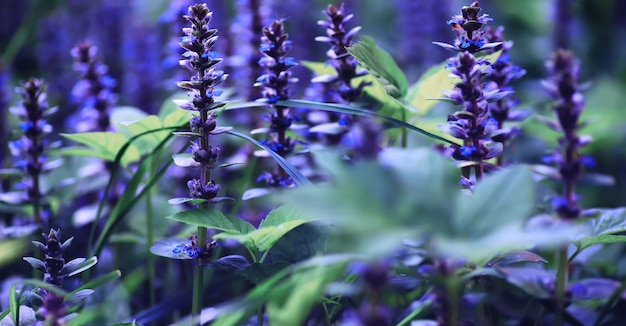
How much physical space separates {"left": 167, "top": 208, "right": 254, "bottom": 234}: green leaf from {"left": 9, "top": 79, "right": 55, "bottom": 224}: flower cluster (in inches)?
21.9

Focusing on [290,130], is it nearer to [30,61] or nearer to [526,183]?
[526,183]

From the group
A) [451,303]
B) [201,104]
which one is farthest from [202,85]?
[451,303]

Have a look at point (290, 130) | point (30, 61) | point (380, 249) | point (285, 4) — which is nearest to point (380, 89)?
point (290, 130)

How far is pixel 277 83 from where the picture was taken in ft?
4.43

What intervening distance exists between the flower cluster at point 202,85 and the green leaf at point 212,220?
0.06 meters

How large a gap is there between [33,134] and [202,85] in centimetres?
55

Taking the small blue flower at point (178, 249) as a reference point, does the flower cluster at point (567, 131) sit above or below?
above

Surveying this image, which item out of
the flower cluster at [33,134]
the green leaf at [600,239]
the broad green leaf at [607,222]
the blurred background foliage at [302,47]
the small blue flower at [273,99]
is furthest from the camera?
the blurred background foliage at [302,47]

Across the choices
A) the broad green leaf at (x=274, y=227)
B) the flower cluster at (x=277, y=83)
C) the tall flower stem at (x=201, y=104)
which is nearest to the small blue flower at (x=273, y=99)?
the flower cluster at (x=277, y=83)

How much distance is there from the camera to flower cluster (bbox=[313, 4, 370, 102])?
1.37 metres

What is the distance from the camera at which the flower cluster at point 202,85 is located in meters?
1.14

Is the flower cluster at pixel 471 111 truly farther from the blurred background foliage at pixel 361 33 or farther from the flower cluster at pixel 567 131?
the blurred background foliage at pixel 361 33

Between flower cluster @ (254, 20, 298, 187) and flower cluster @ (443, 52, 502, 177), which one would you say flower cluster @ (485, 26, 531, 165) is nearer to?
flower cluster @ (443, 52, 502, 177)

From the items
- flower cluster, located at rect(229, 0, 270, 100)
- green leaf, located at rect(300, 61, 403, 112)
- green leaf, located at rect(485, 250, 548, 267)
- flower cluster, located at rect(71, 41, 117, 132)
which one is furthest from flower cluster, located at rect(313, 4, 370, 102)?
flower cluster, located at rect(71, 41, 117, 132)
